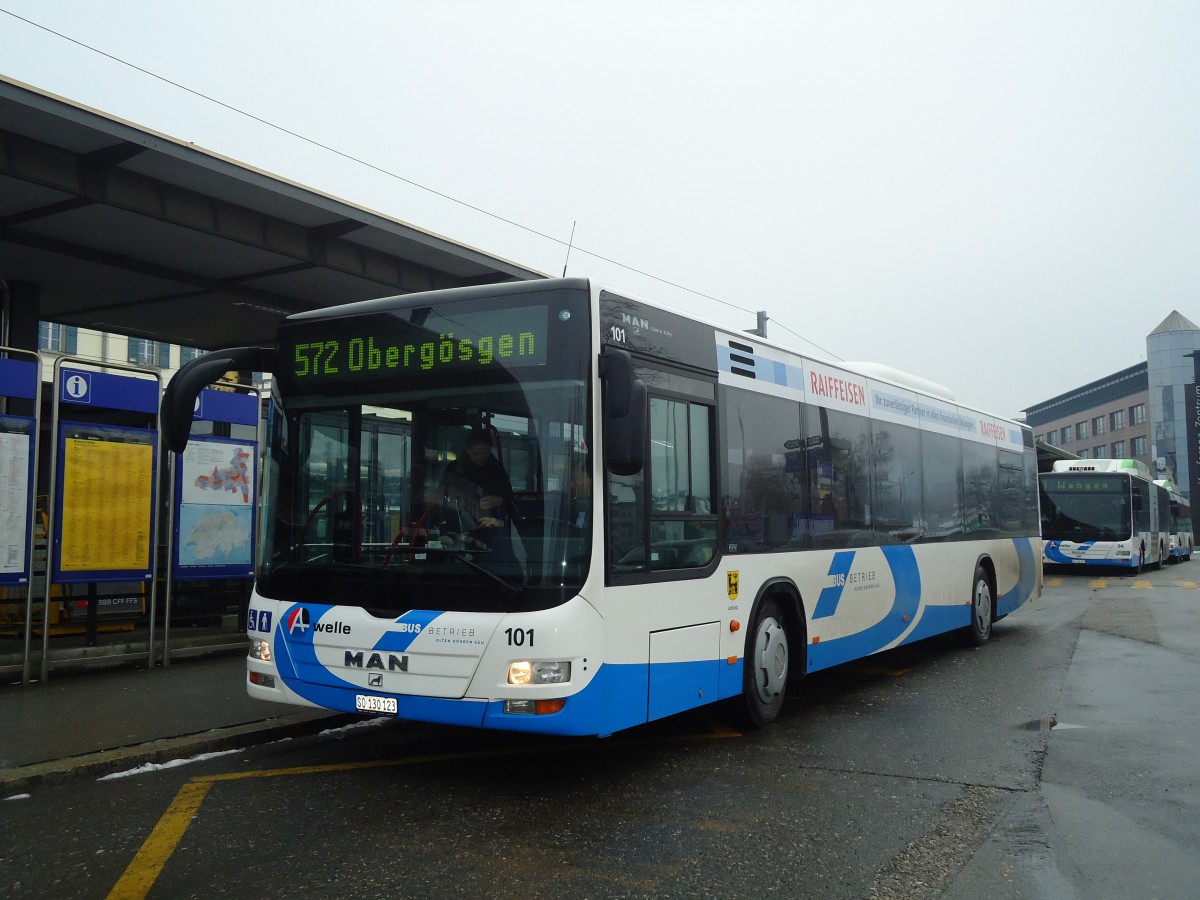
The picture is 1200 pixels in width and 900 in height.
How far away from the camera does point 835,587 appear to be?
842 centimetres

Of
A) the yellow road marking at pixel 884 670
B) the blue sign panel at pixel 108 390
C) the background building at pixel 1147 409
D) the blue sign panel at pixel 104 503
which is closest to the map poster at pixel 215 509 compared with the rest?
the blue sign panel at pixel 104 503

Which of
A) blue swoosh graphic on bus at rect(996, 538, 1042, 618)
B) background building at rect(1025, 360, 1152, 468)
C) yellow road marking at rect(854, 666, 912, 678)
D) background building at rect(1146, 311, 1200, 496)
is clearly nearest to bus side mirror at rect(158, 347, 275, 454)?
yellow road marking at rect(854, 666, 912, 678)

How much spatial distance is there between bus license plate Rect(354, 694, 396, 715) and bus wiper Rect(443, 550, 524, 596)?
856 millimetres

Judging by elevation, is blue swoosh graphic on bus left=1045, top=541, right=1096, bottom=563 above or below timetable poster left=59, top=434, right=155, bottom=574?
below

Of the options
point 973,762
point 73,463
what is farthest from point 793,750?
point 73,463

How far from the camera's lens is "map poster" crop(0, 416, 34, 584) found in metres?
8.70

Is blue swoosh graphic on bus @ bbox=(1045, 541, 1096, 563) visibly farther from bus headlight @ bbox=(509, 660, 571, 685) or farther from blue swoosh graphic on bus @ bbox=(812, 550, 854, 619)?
bus headlight @ bbox=(509, 660, 571, 685)

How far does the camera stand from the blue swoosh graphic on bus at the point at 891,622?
27.6 feet

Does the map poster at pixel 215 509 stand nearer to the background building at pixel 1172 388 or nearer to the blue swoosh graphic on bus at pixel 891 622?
the blue swoosh graphic on bus at pixel 891 622

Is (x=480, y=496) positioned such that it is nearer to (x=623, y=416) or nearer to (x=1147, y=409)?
(x=623, y=416)

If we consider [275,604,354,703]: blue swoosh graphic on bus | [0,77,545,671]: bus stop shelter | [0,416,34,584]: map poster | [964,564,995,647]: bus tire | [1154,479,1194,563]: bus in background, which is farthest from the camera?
[1154,479,1194,563]: bus in background

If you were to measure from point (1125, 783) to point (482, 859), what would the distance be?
3807 millimetres

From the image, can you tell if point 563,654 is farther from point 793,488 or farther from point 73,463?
point 73,463

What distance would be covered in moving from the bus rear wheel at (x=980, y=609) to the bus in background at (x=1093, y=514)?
60.8 feet
